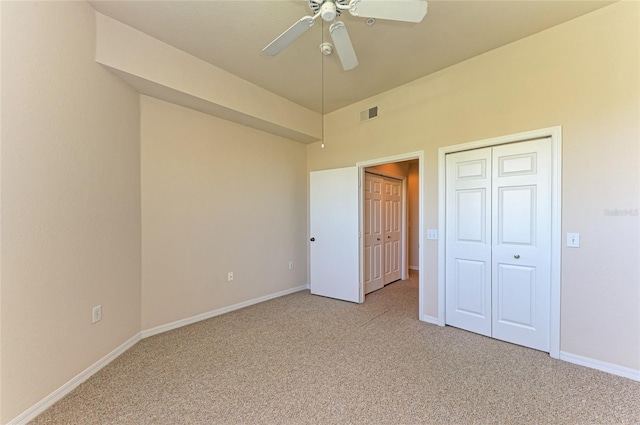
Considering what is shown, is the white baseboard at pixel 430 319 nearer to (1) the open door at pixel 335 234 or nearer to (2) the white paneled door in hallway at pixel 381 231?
(1) the open door at pixel 335 234

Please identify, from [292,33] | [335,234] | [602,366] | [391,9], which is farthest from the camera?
[335,234]

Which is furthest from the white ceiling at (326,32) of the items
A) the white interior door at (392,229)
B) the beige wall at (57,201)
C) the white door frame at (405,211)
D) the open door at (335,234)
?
the white interior door at (392,229)

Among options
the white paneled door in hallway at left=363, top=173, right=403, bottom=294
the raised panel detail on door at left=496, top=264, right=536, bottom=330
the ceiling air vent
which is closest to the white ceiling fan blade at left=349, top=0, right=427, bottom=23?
the ceiling air vent

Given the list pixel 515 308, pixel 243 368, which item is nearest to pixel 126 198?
pixel 243 368

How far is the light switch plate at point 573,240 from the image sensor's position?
86.5 inches

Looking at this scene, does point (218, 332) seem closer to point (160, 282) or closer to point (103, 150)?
point (160, 282)

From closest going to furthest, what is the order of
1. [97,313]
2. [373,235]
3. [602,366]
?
[602,366] < [97,313] < [373,235]

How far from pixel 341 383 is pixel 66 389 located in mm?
1972

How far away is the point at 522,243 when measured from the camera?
2.52m

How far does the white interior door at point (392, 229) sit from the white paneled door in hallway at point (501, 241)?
183 centimetres

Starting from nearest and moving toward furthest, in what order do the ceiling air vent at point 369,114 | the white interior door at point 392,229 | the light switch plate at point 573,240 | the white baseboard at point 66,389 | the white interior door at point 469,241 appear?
the white baseboard at point 66,389 → the light switch plate at point 573,240 → the white interior door at point 469,241 → the ceiling air vent at point 369,114 → the white interior door at point 392,229

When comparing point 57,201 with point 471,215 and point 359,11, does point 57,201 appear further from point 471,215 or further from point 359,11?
point 471,215

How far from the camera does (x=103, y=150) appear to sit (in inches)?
89.5

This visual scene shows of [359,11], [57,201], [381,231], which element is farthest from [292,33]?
[381,231]
